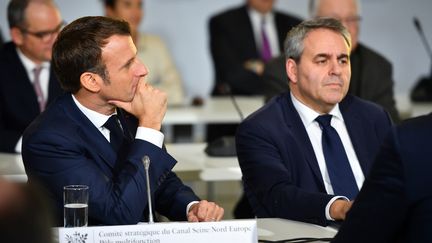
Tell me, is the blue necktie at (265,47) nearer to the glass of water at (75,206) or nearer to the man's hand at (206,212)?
the man's hand at (206,212)

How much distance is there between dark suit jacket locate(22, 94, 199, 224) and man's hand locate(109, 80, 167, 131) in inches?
3.7

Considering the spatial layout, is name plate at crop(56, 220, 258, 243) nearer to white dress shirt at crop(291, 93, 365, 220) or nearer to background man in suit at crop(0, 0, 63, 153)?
white dress shirt at crop(291, 93, 365, 220)

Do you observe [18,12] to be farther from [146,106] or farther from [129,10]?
[146,106]

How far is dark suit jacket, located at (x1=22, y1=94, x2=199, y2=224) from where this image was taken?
8.57 ft

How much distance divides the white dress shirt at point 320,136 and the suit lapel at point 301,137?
1.3 inches

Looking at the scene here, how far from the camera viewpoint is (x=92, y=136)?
2.73m

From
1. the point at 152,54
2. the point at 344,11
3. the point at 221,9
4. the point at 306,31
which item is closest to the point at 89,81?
the point at 306,31

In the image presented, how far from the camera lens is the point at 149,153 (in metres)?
2.68

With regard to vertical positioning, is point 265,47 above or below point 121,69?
below

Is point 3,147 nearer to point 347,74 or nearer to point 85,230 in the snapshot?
point 347,74

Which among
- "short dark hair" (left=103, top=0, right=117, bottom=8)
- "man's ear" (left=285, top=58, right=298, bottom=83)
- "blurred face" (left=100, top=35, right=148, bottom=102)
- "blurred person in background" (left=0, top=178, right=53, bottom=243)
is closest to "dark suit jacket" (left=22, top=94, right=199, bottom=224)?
"blurred face" (left=100, top=35, right=148, bottom=102)

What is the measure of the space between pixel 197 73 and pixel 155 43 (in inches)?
57.3

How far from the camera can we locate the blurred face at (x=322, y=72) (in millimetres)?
3285

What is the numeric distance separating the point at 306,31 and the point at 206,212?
38.8 inches
